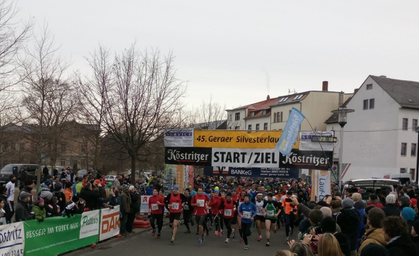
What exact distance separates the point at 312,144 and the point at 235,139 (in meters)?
3.10

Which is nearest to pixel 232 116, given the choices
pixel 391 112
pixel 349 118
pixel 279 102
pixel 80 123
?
pixel 279 102

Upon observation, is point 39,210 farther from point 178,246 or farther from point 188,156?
point 188,156

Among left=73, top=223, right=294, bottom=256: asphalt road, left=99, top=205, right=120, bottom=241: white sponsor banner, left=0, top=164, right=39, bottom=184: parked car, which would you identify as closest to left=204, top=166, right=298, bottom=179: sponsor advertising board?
left=73, top=223, right=294, bottom=256: asphalt road

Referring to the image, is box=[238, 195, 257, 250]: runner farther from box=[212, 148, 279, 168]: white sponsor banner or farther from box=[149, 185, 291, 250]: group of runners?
box=[212, 148, 279, 168]: white sponsor banner

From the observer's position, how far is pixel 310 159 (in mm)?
16812

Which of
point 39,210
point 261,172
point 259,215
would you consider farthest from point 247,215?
point 39,210

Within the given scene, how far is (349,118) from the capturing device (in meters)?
50.3

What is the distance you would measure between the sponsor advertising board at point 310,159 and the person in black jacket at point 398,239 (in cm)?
1179

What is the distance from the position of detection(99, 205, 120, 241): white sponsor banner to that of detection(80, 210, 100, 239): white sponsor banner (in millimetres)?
335

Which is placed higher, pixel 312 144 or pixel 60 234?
pixel 312 144

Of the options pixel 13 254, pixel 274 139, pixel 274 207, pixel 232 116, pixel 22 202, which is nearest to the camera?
pixel 13 254

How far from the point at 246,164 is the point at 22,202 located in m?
9.65

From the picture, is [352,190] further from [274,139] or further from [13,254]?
[13,254]

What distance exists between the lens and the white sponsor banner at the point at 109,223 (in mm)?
13070
